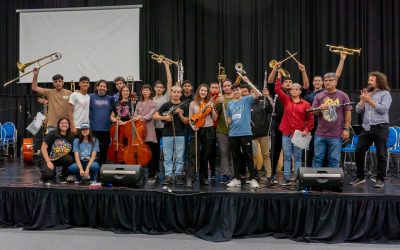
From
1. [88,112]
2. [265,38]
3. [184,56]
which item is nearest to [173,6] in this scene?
[184,56]

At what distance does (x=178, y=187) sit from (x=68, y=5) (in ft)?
25.0

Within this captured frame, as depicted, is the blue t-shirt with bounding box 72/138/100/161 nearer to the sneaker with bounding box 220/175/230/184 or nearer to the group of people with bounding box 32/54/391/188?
the group of people with bounding box 32/54/391/188

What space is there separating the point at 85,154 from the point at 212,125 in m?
1.87

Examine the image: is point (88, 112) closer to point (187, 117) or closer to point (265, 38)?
point (187, 117)

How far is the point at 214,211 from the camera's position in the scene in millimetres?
4918

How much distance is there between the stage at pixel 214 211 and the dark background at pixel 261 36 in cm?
486

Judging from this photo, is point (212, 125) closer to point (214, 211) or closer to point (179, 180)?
point (179, 180)

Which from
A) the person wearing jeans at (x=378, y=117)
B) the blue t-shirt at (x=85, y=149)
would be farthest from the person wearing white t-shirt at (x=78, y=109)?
the person wearing jeans at (x=378, y=117)

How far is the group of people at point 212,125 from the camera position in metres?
5.29

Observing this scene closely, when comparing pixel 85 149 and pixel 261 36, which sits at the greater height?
pixel 261 36

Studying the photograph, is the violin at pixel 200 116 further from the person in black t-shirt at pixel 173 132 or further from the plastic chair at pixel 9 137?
the plastic chair at pixel 9 137

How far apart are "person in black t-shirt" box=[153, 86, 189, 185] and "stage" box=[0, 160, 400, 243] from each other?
0.41m

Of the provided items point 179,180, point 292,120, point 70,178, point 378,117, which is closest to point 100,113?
point 70,178

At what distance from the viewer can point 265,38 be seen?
998 cm
